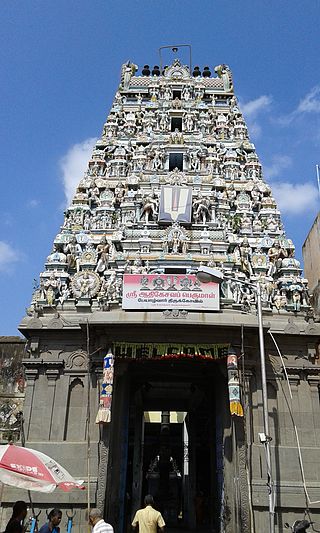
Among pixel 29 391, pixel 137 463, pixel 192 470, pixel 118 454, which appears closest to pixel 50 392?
pixel 29 391

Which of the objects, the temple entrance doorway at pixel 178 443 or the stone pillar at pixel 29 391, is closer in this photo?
the stone pillar at pixel 29 391

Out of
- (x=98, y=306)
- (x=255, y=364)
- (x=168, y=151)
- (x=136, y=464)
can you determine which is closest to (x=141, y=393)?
(x=136, y=464)

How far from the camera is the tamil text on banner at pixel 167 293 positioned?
18172 mm

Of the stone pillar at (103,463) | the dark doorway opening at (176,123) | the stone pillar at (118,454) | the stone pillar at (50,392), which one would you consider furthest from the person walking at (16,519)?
the dark doorway opening at (176,123)

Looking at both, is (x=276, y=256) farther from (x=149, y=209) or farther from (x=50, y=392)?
(x=50, y=392)

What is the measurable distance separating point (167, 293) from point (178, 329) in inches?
60.0

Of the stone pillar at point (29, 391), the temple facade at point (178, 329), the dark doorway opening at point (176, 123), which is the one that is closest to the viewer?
the temple facade at point (178, 329)

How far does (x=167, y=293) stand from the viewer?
18.3 metres

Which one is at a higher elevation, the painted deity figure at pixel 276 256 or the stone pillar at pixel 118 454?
the painted deity figure at pixel 276 256

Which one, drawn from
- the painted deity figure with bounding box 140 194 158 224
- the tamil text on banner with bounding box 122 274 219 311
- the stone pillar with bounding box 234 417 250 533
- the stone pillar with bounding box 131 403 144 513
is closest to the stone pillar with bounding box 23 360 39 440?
the tamil text on banner with bounding box 122 274 219 311

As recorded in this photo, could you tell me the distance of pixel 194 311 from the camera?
18156 mm

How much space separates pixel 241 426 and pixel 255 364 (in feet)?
Answer: 7.66

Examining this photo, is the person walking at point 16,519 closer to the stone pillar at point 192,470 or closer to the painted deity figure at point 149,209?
the stone pillar at point 192,470

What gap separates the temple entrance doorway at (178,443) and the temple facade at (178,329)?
113mm
